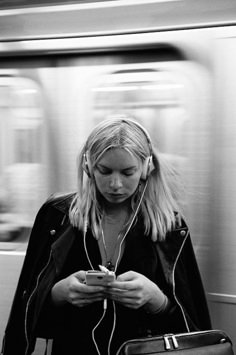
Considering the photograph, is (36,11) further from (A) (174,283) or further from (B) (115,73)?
(A) (174,283)

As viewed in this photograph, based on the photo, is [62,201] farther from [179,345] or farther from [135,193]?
[179,345]

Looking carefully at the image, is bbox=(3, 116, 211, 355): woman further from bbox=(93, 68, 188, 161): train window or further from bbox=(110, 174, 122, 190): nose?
bbox=(93, 68, 188, 161): train window

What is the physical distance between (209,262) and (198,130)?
0.66 metres

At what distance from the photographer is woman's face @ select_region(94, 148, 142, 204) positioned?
1869 millimetres

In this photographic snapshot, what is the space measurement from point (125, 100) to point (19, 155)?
69 centimetres

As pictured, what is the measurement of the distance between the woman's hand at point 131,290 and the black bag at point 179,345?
15cm

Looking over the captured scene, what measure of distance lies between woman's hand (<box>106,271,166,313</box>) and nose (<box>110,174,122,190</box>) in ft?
1.09

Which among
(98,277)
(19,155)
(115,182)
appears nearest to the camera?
(98,277)

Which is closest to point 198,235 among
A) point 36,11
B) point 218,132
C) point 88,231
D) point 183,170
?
point 183,170

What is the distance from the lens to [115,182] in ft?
6.10

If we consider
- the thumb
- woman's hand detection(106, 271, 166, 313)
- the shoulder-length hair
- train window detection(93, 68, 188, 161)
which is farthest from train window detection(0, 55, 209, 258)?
the thumb

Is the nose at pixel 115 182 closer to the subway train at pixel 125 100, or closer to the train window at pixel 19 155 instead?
the subway train at pixel 125 100

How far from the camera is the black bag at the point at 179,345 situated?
1.80 metres

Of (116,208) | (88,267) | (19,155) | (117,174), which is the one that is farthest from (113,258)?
(19,155)
